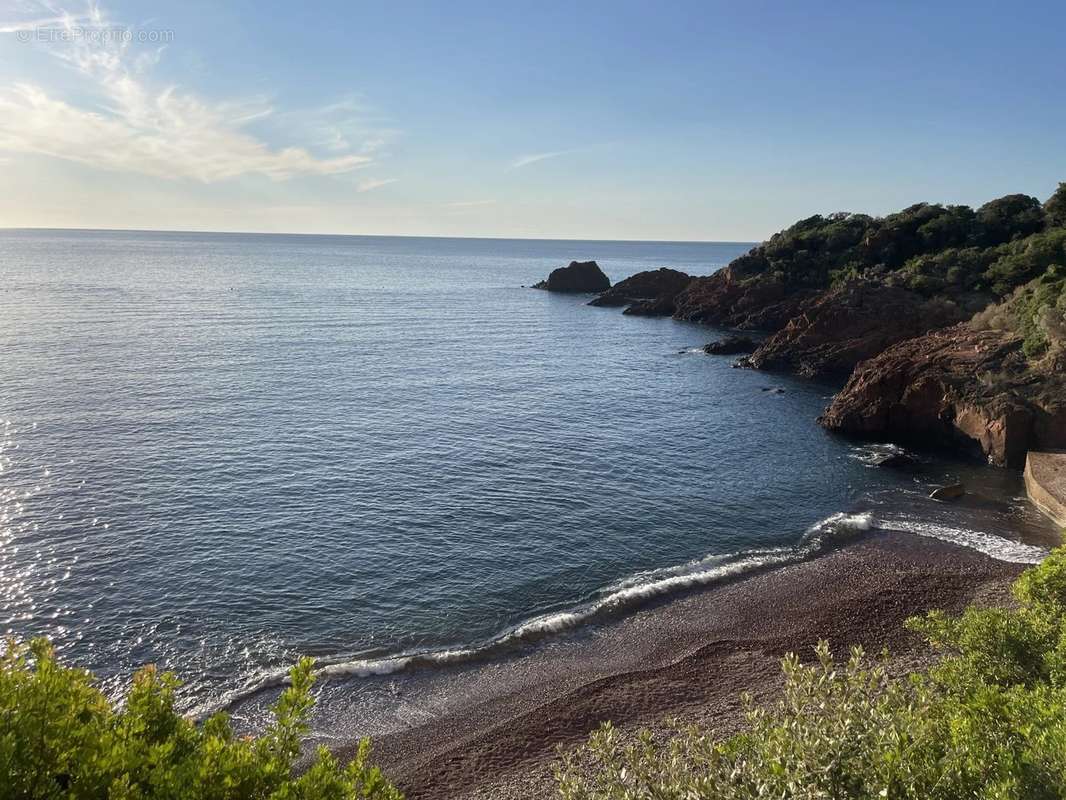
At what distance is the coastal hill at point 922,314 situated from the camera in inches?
1909

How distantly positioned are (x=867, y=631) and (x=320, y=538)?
2368 centimetres

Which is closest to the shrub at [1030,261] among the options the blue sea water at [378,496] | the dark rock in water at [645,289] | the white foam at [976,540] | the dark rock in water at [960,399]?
the dark rock in water at [960,399]

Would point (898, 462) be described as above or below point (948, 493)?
above

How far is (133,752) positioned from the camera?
833 centimetres

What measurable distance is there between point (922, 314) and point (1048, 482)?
36.8 meters

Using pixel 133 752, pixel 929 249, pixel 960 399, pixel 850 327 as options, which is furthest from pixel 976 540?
pixel 929 249

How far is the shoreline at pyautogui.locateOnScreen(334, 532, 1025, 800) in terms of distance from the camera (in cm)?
2114

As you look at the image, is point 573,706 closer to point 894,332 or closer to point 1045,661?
point 1045,661

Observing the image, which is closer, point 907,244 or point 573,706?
point 573,706

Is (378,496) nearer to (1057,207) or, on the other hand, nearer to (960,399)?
(960,399)

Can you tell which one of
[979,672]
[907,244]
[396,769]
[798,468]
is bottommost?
[396,769]

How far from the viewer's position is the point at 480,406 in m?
58.3

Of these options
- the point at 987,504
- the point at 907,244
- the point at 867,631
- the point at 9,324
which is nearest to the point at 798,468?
the point at 987,504

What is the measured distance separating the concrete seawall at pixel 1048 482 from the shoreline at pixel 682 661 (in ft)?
25.0
